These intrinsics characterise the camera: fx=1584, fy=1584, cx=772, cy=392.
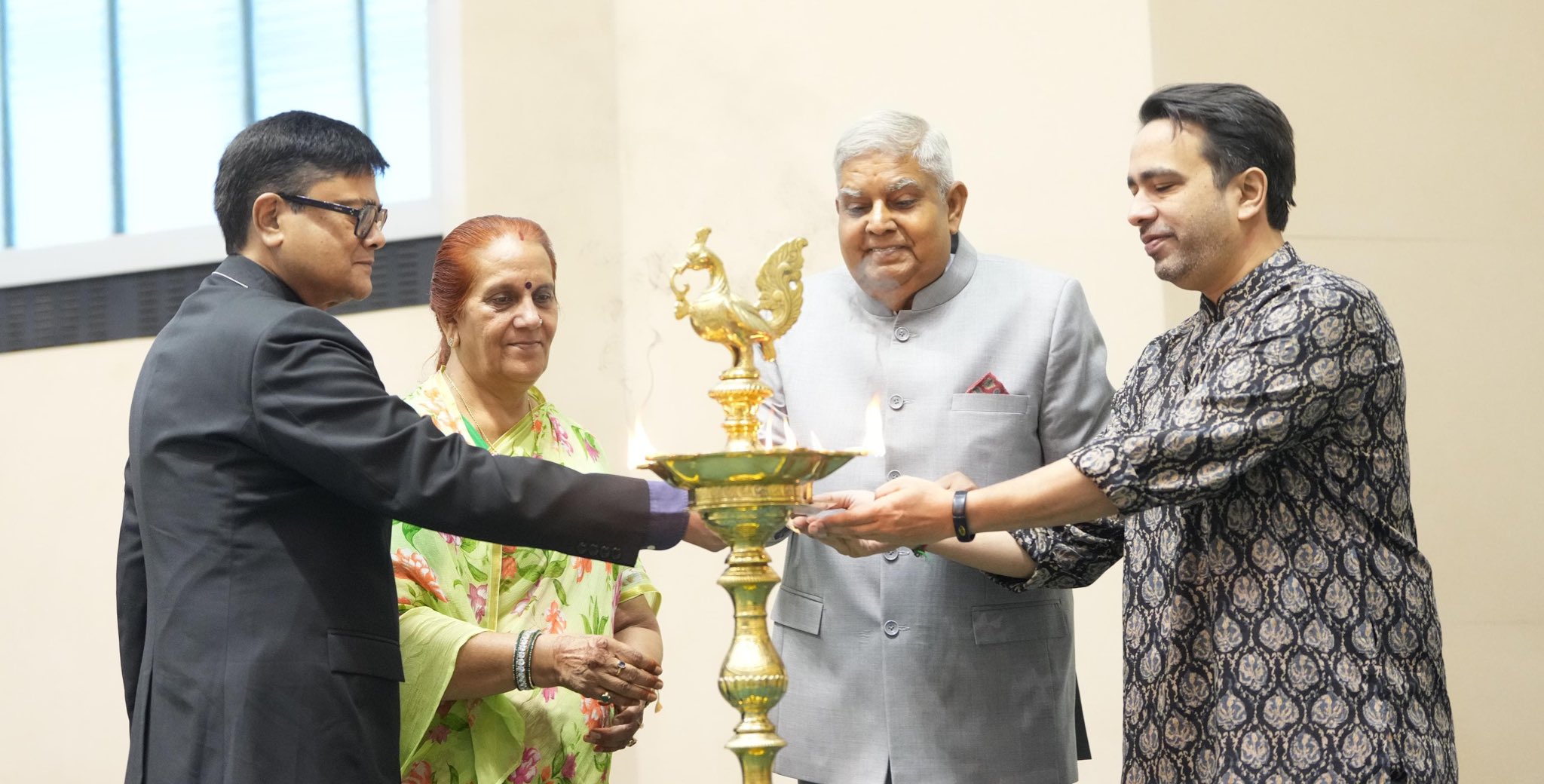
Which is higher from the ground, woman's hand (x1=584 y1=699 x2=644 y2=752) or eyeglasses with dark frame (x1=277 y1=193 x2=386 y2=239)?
eyeglasses with dark frame (x1=277 y1=193 x2=386 y2=239)

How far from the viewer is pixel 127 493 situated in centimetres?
258

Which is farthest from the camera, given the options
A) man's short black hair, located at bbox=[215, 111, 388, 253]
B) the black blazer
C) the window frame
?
the window frame

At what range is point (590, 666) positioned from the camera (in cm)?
241

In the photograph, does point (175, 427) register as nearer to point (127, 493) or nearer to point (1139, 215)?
point (127, 493)

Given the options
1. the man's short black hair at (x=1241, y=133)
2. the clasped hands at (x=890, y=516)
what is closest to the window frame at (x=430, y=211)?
the clasped hands at (x=890, y=516)

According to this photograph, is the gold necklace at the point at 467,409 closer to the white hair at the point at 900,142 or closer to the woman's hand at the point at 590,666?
the woman's hand at the point at 590,666

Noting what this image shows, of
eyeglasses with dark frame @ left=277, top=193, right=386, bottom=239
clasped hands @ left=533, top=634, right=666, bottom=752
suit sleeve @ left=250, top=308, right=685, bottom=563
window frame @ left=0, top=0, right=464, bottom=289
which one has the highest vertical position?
window frame @ left=0, top=0, right=464, bottom=289

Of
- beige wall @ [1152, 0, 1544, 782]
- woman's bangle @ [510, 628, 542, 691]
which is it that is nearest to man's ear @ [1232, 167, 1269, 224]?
woman's bangle @ [510, 628, 542, 691]

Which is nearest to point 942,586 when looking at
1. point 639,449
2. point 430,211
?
point 639,449

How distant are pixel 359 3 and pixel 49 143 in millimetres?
1329

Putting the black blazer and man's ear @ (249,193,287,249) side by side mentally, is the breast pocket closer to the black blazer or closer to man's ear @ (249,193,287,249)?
the black blazer

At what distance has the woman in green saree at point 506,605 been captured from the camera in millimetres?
2449

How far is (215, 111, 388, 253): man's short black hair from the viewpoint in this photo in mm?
2418

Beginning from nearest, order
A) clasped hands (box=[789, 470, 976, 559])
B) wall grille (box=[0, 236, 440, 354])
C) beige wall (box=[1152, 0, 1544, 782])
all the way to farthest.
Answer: clasped hands (box=[789, 470, 976, 559]) < beige wall (box=[1152, 0, 1544, 782]) < wall grille (box=[0, 236, 440, 354])
